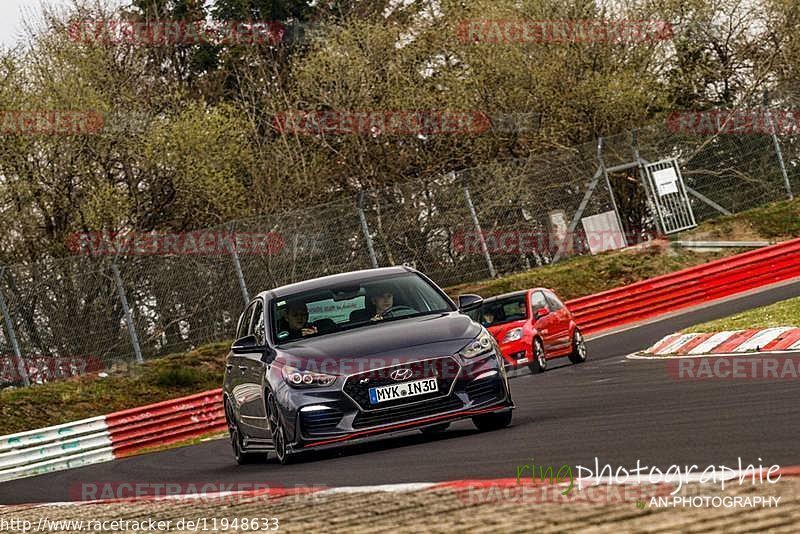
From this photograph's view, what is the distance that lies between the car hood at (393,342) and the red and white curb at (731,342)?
457 cm

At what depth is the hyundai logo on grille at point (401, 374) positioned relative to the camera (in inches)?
443

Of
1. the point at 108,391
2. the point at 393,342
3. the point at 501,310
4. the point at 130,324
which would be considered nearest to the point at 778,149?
the point at 501,310

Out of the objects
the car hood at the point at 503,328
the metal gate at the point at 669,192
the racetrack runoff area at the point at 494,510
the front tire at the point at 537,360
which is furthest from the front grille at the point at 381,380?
the metal gate at the point at 669,192

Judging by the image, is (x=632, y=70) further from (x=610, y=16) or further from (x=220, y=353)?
(x=220, y=353)

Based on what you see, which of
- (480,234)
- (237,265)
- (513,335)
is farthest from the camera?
(480,234)

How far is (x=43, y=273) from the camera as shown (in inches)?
1137

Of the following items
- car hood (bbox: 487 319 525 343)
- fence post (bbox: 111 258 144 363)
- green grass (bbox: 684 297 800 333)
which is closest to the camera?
green grass (bbox: 684 297 800 333)

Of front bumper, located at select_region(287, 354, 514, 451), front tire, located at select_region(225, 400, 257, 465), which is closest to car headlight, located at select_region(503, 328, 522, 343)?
front tire, located at select_region(225, 400, 257, 465)

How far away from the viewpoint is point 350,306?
12.7 meters

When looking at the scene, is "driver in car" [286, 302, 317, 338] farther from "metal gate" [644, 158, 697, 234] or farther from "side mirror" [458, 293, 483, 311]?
"metal gate" [644, 158, 697, 234]

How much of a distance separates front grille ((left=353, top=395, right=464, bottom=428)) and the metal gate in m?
23.5

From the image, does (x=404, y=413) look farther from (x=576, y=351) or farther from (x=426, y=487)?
(x=576, y=351)

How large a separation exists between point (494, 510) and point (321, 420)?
15.9 feet

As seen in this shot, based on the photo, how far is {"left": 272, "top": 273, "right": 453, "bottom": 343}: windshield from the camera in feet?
41.1
